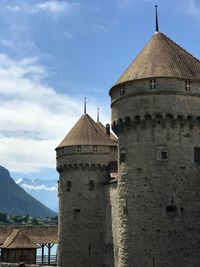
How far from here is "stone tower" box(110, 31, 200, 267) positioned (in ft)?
108

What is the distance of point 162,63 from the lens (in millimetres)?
35844

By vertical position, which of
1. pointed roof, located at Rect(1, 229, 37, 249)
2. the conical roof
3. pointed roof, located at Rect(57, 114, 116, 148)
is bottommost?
pointed roof, located at Rect(1, 229, 37, 249)

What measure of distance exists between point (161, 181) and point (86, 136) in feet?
50.5

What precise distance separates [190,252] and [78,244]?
14.9m

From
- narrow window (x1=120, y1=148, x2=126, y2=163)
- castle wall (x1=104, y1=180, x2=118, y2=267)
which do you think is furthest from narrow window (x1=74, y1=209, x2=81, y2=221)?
narrow window (x1=120, y1=148, x2=126, y2=163)

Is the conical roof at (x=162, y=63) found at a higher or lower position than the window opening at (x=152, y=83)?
higher

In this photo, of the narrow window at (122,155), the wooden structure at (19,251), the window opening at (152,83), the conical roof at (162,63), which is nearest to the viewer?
the window opening at (152,83)

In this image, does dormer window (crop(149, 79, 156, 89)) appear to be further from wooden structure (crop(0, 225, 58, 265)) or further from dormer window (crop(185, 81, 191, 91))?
wooden structure (crop(0, 225, 58, 265))

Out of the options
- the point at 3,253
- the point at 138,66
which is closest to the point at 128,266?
the point at 138,66

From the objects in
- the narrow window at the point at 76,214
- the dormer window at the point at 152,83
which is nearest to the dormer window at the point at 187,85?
the dormer window at the point at 152,83

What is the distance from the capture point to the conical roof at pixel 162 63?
1379 inches

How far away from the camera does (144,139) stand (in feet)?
113

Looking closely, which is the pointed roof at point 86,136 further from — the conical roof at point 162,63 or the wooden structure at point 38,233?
the wooden structure at point 38,233

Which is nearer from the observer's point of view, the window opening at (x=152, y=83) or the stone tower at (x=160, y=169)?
the stone tower at (x=160, y=169)
